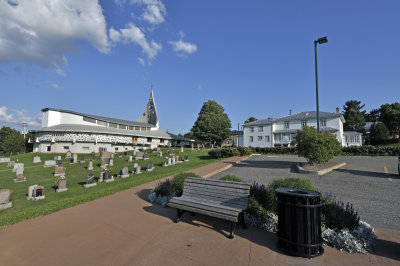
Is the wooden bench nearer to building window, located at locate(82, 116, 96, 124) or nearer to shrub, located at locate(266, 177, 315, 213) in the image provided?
shrub, located at locate(266, 177, 315, 213)

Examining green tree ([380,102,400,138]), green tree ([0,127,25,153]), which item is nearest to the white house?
green tree ([380,102,400,138])

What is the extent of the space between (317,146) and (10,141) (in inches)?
2813

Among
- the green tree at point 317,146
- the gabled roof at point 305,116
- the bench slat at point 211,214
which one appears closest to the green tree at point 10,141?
the gabled roof at point 305,116

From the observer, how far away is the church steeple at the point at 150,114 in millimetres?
54794

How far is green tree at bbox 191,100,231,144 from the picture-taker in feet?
154

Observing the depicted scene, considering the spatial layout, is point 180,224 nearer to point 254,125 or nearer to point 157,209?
point 157,209

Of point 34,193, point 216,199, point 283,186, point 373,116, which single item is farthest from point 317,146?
point 373,116

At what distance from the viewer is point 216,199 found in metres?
4.82

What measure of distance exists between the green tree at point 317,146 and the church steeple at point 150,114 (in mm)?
44843

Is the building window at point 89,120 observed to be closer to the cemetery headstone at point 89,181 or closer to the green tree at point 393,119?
the cemetery headstone at point 89,181

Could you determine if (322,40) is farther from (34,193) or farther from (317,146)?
(34,193)

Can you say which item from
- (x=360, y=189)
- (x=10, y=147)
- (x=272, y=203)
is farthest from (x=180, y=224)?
(x=10, y=147)

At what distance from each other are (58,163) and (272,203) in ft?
67.5

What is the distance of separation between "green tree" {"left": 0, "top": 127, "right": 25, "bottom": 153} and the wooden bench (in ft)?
225
